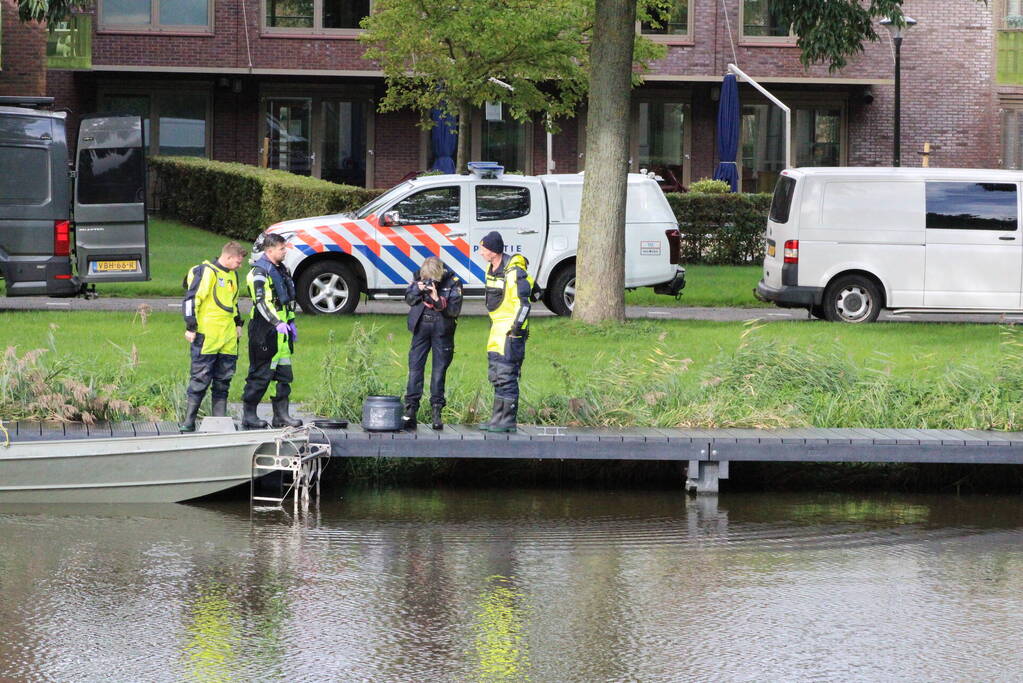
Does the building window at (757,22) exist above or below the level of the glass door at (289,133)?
above

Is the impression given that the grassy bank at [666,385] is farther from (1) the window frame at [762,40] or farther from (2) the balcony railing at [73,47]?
(1) the window frame at [762,40]

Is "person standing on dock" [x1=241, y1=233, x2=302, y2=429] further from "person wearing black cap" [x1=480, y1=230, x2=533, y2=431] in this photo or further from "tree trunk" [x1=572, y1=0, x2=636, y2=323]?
"tree trunk" [x1=572, y1=0, x2=636, y2=323]

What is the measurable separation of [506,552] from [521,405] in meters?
3.02

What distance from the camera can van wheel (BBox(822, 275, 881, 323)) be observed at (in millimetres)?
19422

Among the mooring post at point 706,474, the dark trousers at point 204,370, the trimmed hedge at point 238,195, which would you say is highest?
the trimmed hedge at point 238,195

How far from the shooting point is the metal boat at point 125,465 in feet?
34.0

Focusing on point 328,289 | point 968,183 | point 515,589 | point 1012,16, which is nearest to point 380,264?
point 328,289

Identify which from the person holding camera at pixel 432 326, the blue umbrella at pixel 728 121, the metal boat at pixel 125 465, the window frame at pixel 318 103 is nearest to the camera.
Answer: the metal boat at pixel 125 465

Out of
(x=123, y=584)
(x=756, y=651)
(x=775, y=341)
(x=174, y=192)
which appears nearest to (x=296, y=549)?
(x=123, y=584)

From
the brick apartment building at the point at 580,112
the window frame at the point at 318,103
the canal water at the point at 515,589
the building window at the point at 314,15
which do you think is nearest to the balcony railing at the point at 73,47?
the brick apartment building at the point at 580,112

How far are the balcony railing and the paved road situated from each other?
13.9 m

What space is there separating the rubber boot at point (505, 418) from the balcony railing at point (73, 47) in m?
24.7

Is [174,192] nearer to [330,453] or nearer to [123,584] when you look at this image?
[330,453]

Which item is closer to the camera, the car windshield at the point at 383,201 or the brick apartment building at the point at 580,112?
the car windshield at the point at 383,201
